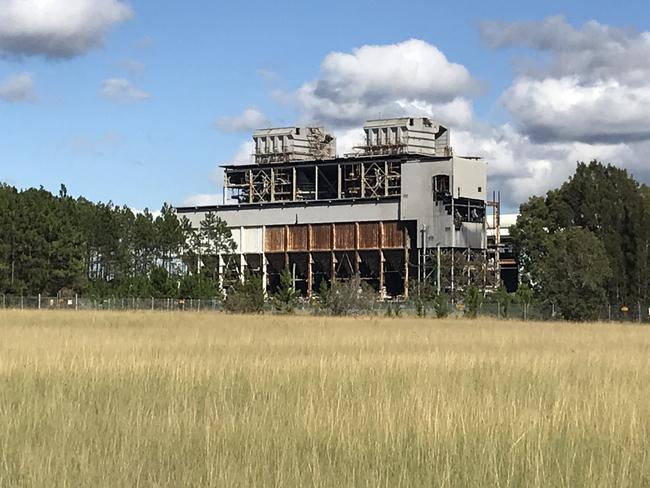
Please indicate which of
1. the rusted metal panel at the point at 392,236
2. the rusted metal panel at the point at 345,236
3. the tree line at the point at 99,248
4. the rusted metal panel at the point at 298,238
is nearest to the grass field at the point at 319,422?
the tree line at the point at 99,248

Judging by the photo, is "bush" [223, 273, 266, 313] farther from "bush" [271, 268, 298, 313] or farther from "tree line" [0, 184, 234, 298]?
"tree line" [0, 184, 234, 298]

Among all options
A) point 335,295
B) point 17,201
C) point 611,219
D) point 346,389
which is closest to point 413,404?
point 346,389

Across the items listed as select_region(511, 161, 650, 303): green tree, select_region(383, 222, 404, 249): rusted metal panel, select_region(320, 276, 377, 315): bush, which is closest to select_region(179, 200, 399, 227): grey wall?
select_region(383, 222, 404, 249): rusted metal panel

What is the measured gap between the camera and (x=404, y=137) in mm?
132875

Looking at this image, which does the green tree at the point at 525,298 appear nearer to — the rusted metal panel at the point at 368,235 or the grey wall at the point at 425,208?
the grey wall at the point at 425,208

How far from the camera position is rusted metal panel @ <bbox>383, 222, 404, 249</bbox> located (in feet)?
415

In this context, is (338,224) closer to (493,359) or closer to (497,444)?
(493,359)

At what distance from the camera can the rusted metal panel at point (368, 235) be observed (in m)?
129

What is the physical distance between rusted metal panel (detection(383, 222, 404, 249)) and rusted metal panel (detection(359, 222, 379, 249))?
1.17 m

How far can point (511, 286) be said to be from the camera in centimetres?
14188

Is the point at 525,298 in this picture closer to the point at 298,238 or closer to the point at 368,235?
the point at 368,235

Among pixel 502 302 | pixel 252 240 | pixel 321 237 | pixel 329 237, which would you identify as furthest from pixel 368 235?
pixel 502 302

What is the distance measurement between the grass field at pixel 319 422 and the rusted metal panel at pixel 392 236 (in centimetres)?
9835

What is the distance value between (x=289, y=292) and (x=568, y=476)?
78.4m
